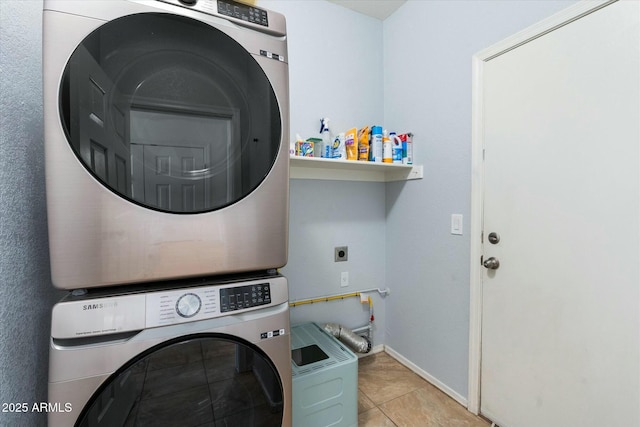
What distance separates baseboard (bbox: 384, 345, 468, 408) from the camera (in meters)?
1.61

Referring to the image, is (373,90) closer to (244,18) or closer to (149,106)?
(244,18)

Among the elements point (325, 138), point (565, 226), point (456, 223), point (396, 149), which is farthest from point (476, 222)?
point (325, 138)

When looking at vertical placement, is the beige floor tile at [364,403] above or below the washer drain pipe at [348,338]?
below

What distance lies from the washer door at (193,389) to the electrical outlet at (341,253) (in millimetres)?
1177

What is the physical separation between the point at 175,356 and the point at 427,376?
1.69m

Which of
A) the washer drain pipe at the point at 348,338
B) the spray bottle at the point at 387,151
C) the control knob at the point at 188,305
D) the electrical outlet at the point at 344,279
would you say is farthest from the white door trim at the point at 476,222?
the control knob at the point at 188,305

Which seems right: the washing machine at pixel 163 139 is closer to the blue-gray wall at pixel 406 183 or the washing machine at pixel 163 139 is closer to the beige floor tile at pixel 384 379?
the blue-gray wall at pixel 406 183

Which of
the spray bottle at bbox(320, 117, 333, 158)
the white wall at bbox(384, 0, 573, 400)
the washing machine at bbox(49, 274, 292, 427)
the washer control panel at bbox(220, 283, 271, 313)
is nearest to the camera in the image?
the washing machine at bbox(49, 274, 292, 427)

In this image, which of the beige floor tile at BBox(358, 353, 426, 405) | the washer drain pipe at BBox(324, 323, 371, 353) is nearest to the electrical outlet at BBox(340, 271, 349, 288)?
the washer drain pipe at BBox(324, 323, 371, 353)

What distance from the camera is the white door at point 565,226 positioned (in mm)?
1021

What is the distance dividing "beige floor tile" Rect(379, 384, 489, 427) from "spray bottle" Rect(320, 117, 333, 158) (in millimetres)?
1556

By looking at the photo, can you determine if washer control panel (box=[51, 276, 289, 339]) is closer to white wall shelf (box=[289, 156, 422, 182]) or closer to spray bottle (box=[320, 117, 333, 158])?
white wall shelf (box=[289, 156, 422, 182])

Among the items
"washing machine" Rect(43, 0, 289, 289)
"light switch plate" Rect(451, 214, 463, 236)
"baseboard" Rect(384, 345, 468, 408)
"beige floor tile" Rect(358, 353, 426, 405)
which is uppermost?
"washing machine" Rect(43, 0, 289, 289)

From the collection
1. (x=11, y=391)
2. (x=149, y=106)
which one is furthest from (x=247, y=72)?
(x=11, y=391)
